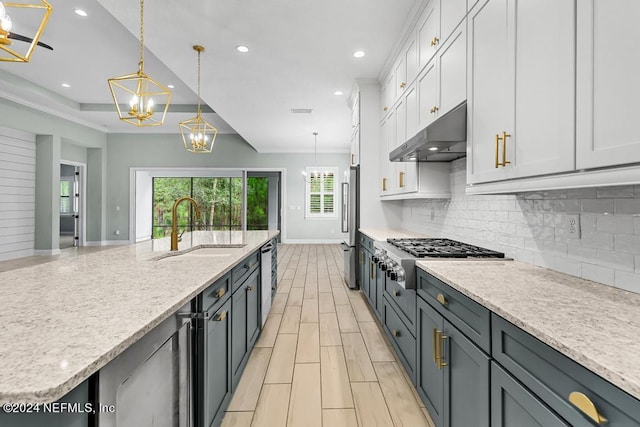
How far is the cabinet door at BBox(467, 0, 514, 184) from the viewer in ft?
4.91

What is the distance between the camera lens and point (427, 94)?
2551mm

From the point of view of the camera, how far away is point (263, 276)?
115 inches

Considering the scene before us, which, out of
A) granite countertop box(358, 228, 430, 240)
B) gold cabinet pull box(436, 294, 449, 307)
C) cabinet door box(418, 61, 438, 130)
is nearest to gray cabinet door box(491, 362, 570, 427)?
gold cabinet pull box(436, 294, 449, 307)

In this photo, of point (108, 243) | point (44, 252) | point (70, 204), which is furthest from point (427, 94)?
point (70, 204)

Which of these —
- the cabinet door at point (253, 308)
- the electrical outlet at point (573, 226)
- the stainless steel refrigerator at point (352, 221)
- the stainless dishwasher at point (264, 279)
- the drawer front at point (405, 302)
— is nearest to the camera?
the electrical outlet at point (573, 226)

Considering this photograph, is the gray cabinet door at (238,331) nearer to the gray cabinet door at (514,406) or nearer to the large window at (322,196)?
the gray cabinet door at (514,406)

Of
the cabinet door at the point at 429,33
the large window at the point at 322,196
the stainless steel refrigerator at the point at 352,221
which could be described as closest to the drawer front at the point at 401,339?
the stainless steel refrigerator at the point at 352,221

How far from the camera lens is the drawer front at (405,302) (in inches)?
78.2

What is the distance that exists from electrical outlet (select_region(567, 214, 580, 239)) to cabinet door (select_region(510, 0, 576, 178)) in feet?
1.30

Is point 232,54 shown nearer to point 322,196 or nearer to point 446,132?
point 446,132

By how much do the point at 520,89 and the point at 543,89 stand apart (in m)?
0.15

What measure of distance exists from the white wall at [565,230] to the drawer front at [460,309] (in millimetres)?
614

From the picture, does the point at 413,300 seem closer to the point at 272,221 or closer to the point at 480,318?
the point at 480,318

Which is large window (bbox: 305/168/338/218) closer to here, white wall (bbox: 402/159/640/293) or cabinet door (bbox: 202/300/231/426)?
white wall (bbox: 402/159/640/293)
